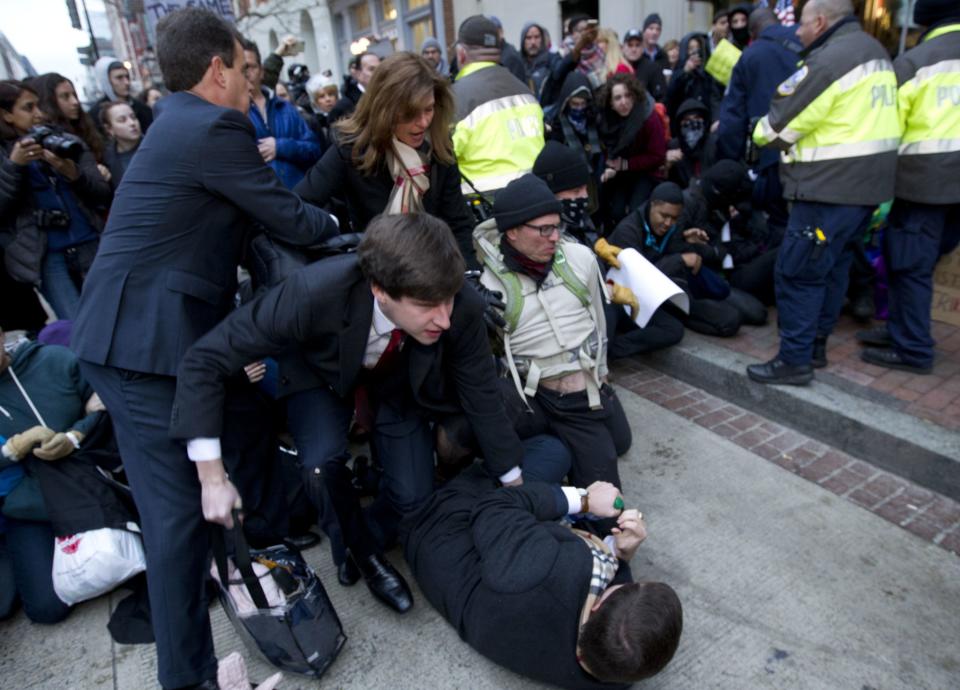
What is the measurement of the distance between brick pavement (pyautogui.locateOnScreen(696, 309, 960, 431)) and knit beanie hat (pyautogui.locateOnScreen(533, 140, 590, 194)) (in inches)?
61.9

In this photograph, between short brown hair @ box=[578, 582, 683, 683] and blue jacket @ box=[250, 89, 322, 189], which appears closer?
short brown hair @ box=[578, 582, 683, 683]

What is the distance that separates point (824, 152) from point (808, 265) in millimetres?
577

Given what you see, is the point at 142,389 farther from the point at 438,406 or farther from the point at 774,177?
the point at 774,177

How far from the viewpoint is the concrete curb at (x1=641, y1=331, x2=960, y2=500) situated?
285 cm

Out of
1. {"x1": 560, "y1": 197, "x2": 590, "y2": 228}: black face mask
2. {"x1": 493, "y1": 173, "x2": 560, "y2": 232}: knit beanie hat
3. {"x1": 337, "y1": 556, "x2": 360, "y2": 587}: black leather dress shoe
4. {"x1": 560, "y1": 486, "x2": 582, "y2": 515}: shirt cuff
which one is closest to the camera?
{"x1": 560, "y1": 486, "x2": 582, "y2": 515}: shirt cuff

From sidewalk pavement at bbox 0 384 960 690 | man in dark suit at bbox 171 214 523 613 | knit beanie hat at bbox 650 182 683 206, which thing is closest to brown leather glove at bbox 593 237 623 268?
knit beanie hat at bbox 650 182 683 206

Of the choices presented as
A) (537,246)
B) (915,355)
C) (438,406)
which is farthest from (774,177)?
(438,406)

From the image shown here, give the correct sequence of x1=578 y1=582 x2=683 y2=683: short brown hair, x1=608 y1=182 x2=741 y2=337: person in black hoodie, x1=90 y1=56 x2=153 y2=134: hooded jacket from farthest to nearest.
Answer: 1. x1=90 y1=56 x2=153 y2=134: hooded jacket
2. x1=608 y1=182 x2=741 y2=337: person in black hoodie
3. x1=578 y1=582 x2=683 y2=683: short brown hair

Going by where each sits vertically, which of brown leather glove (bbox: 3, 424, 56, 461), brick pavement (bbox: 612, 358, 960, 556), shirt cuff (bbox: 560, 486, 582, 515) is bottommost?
brick pavement (bbox: 612, 358, 960, 556)

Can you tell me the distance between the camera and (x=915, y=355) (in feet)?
11.4

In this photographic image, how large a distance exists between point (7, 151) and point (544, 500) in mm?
3568

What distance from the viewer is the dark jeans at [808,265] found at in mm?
3281

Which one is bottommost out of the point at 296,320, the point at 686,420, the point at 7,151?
the point at 686,420

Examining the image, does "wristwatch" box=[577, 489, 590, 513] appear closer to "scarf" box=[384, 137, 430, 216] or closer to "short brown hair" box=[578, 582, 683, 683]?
"short brown hair" box=[578, 582, 683, 683]
